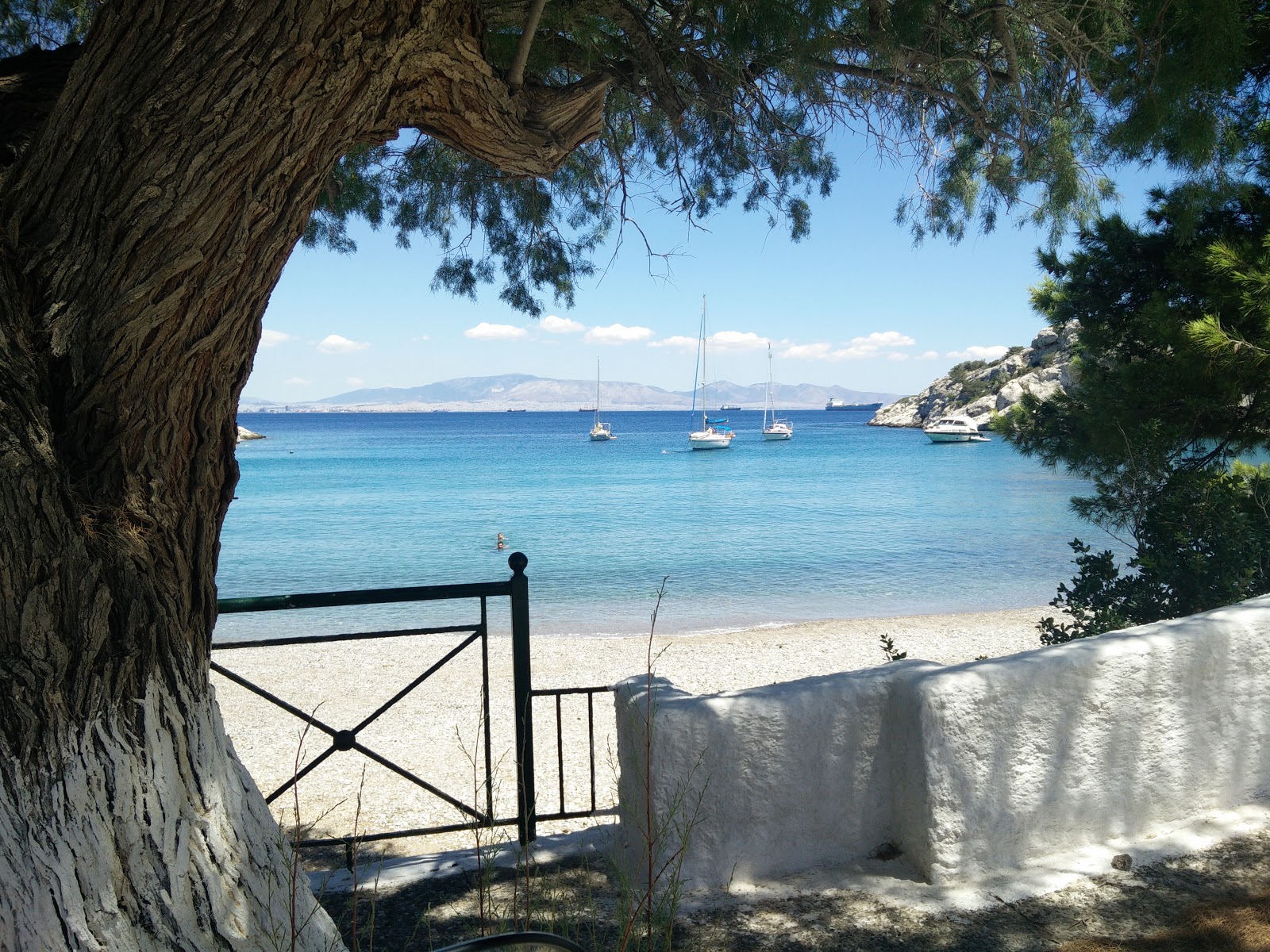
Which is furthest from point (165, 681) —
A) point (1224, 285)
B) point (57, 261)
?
point (1224, 285)

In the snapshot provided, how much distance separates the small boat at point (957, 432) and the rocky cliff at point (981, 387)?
1187 mm

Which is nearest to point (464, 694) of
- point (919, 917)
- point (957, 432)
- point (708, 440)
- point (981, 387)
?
point (919, 917)

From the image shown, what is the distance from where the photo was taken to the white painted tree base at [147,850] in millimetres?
1814

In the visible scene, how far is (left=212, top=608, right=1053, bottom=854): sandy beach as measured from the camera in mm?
5875

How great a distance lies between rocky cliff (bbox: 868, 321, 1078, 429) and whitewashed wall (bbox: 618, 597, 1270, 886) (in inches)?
1828

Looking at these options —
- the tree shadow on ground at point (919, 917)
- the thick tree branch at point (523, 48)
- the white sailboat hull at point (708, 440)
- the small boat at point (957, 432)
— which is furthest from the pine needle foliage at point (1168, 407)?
the small boat at point (957, 432)

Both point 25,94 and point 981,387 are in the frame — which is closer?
point 25,94

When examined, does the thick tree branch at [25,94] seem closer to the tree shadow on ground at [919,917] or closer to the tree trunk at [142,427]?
the tree trunk at [142,427]

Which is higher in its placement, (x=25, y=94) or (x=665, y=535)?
(x=25, y=94)

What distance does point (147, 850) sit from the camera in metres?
1.94

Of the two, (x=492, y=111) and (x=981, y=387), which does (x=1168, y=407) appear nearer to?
(x=492, y=111)

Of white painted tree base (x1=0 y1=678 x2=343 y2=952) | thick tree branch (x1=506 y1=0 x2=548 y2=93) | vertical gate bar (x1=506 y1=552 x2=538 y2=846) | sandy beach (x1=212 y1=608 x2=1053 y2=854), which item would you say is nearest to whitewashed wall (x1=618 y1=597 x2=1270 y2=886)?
vertical gate bar (x1=506 y1=552 x2=538 y2=846)

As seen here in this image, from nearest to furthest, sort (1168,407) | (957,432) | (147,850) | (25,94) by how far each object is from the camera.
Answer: (147,850) < (25,94) < (1168,407) < (957,432)

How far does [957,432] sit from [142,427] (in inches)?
2846
